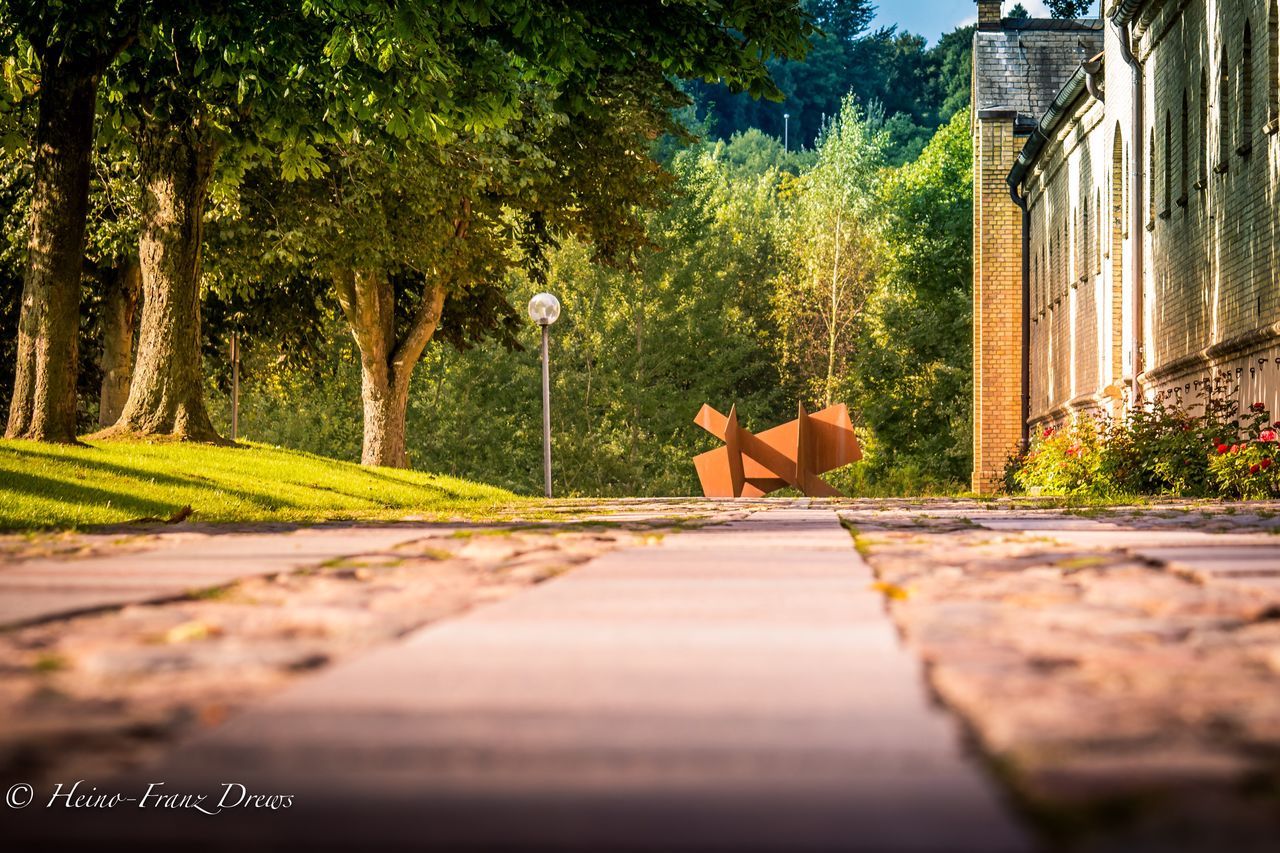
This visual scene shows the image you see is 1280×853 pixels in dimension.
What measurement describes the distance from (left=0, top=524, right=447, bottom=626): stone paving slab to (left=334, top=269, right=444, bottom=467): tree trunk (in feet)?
66.3

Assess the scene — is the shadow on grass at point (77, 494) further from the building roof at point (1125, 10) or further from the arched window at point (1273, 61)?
the building roof at point (1125, 10)

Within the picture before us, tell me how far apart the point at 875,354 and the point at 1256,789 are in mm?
55291

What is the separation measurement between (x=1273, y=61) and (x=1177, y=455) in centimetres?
419

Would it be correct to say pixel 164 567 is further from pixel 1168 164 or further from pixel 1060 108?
pixel 1060 108

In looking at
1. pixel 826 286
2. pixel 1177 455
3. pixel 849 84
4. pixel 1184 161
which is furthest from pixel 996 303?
pixel 849 84

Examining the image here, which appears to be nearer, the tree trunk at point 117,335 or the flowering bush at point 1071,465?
the flowering bush at point 1071,465

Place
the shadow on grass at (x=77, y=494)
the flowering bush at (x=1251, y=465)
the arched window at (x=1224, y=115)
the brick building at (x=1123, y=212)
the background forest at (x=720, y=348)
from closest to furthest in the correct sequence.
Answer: the shadow on grass at (x=77, y=494), the flowering bush at (x=1251, y=465), the brick building at (x=1123, y=212), the arched window at (x=1224, y=115), the background forest at (x=720, y=348)

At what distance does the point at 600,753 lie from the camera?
2.47 meters

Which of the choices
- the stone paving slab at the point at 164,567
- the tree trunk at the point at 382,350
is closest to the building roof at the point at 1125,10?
the tree trunk at the point at 382,350

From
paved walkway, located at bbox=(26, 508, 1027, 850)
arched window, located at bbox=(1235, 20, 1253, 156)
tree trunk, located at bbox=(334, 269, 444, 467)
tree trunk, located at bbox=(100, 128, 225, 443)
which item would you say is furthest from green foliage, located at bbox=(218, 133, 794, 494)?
paved walkway, located at bbox=(26, 508, 1027, 850)

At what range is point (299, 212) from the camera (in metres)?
26.2

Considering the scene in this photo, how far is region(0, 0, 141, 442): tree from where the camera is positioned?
1666cm

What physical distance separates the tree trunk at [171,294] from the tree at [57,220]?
7.39ft

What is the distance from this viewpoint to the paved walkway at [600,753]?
6.72 ft
